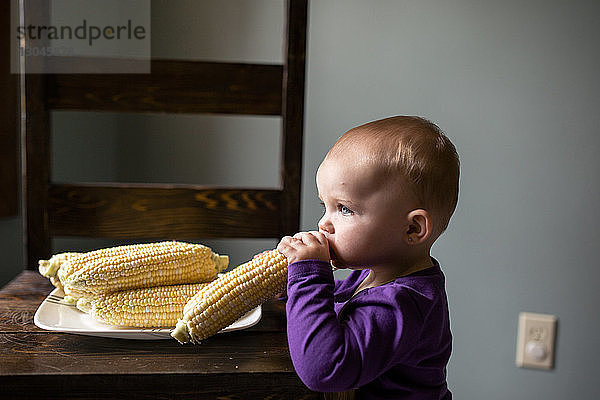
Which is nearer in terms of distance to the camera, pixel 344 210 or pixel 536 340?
pixel 344 210

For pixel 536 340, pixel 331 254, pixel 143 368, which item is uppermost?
pixel 331 254

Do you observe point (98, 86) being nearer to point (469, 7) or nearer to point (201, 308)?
point (201, 308)

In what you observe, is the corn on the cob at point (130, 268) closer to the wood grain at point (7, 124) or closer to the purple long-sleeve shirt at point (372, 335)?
the purple long-sleeve shirt at point (372, 335)

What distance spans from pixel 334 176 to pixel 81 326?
37cm

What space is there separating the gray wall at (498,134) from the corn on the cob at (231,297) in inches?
32.2

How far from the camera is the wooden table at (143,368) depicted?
2.14 ft

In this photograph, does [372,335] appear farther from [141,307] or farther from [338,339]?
[141,307]

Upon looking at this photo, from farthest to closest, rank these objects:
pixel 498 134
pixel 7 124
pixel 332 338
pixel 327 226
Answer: pixel 7 124 < pixel 498 134 < pixel 327 226 < pixel 332 338

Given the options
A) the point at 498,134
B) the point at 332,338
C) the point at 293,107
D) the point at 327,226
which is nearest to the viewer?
the point at 332,338

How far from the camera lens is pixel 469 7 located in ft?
4.75

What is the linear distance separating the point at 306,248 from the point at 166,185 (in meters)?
0.58

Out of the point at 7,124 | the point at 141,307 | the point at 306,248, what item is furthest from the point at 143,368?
the point at 7,124

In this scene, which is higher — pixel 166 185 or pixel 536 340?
pixel 166 185

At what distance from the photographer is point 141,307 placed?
777mm
